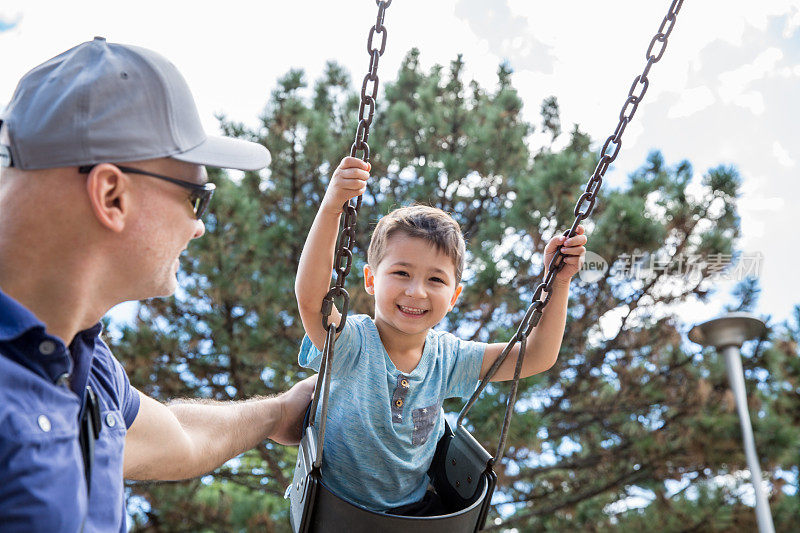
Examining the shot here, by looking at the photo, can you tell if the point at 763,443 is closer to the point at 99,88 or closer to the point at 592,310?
the point at 592,310

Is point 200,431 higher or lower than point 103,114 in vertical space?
lower

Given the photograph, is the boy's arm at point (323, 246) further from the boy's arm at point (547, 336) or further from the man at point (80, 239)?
the boy's arm at point (547, 336)

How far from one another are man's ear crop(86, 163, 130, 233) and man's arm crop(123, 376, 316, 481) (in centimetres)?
58

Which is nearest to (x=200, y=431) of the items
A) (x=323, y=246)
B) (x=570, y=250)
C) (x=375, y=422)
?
(x=375, y=422)

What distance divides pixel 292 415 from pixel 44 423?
0.97m

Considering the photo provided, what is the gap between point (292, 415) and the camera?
79.6 inches

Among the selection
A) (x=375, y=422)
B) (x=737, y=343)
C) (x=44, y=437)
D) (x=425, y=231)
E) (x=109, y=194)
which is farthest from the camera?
(x=737, y=343)

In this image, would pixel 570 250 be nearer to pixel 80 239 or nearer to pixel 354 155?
pixel 354 155

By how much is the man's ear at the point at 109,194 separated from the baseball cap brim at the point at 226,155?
0.36 ft

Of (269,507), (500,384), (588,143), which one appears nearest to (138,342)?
(269,507)

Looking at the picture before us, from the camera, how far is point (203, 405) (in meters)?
2.00

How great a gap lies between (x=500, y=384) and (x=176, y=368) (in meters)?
2.57

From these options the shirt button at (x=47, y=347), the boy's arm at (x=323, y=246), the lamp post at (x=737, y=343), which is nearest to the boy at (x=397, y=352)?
the boy's arm at (x=323, y=246)

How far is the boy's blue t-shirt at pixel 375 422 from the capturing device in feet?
5.99
